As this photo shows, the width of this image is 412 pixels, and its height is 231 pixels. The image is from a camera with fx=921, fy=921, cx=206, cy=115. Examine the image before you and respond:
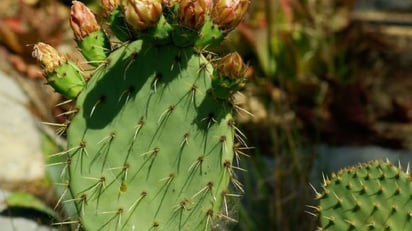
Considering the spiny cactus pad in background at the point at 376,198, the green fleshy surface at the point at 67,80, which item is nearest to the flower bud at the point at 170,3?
the green fleshy surface at the point at 67,80

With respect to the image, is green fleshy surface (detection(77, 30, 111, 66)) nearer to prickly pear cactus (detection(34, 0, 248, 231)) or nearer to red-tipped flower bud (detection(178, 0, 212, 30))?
prickly pear cactus (detection(34, 0, 248, 231))

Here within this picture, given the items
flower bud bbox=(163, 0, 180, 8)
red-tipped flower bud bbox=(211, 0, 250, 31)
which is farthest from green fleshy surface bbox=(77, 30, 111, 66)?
red-tipped flower bud bbox=(211, 0, 250, 31)

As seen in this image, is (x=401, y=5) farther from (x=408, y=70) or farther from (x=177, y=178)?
(x=177, y=178)

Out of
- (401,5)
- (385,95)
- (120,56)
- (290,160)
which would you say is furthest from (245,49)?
(120,56)

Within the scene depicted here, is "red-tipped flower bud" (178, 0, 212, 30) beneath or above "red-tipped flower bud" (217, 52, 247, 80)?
above

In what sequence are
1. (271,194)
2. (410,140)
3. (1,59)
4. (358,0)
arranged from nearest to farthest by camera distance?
(271,194)
(410,140)
(1,59)
(358,0)

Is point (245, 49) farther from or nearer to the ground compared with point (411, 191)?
nearer to the ground

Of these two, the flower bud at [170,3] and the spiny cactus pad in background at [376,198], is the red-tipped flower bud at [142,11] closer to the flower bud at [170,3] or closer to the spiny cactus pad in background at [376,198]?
the flower bud at [170,3]
